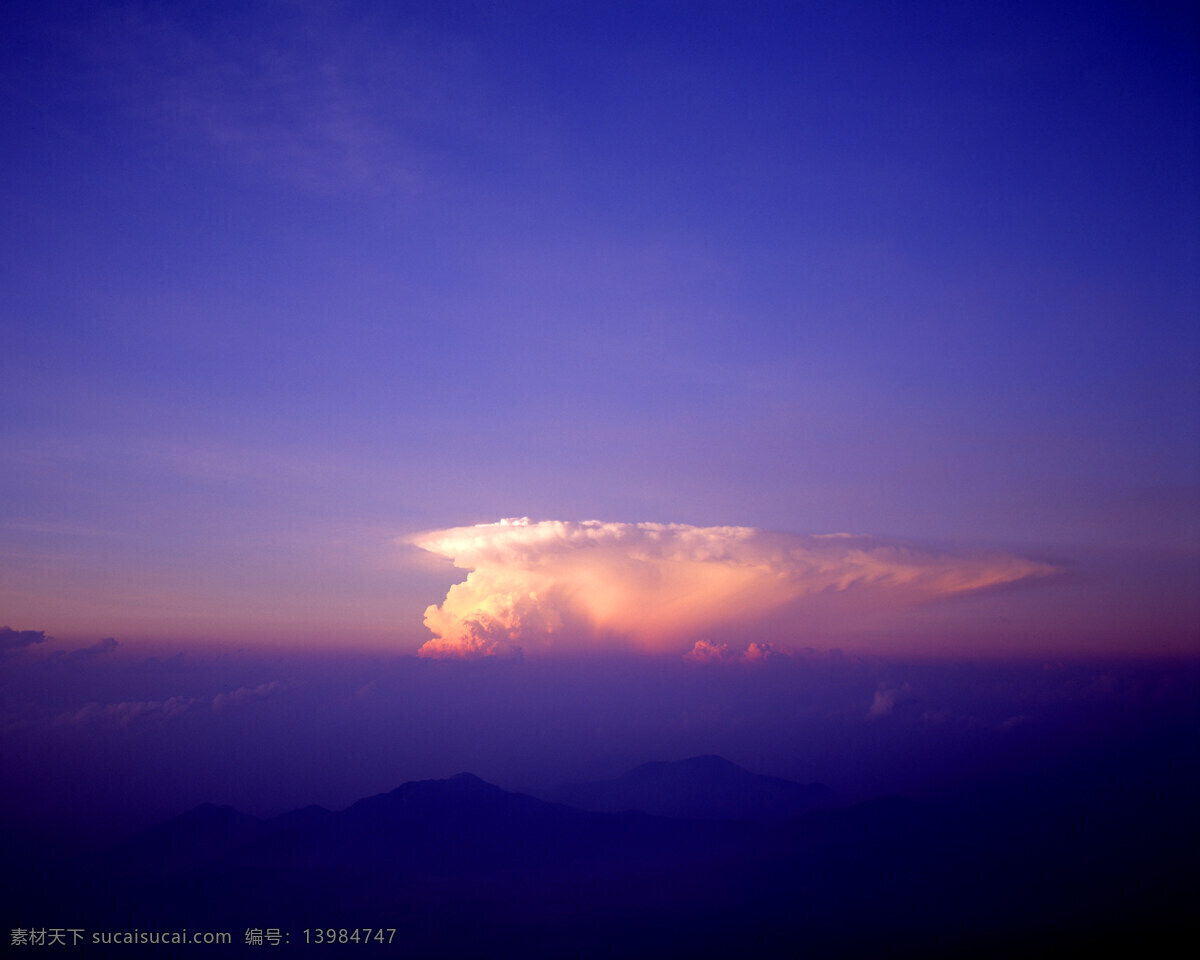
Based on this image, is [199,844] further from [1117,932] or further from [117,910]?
[1117,932]

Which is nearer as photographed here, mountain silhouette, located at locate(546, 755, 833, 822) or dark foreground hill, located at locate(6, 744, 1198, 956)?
dark foreground hill, located at locate(6, 744, 1198, 956)

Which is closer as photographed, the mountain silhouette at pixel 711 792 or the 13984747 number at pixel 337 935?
the 13984747 number at pixel 337 935

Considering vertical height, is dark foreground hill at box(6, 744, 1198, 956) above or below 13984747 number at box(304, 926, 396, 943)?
below

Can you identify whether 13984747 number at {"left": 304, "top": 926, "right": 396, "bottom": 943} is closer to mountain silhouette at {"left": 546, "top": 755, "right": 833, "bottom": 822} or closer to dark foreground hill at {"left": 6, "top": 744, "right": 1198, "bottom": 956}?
dark foreground hill at {"left": 6, "top": 744, "right": 1198, "bottom": 956}

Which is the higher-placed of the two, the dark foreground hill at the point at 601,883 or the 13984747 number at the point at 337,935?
the 13984747 number at the point at 337,935

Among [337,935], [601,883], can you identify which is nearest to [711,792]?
[601,883]

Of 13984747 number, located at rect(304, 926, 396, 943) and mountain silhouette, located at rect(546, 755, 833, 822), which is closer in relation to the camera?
13984747 number, located at rect(304, 926, 396, 943)

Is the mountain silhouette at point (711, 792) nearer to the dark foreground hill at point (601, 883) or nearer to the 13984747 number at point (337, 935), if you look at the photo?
the dark foreground hill at point (601, 883)

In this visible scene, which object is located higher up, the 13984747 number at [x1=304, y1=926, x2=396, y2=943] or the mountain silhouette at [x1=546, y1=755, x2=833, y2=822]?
the 13984747 number at [x1=304, y1=926, x2=396, y2=943]

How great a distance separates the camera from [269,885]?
57.1 m

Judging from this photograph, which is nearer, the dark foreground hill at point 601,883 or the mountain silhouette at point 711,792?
the dark foreground hill at point 601,883

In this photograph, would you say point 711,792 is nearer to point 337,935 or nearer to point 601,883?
point 601,883

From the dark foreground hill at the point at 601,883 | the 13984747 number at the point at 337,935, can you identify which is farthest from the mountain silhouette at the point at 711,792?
the 13984747 number at the point at 337,935

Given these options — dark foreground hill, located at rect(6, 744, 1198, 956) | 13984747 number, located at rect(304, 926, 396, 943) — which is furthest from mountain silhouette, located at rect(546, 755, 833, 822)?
13984747 number, located at rect(304, 926, 396, 943)
